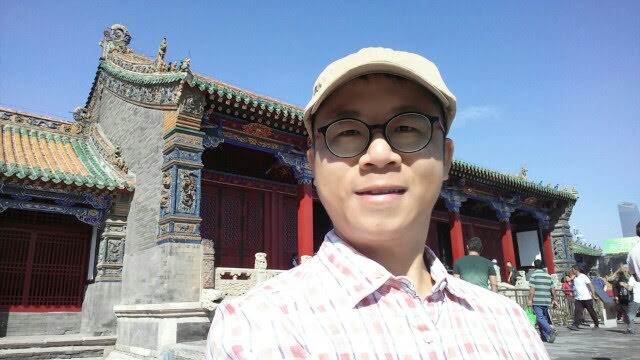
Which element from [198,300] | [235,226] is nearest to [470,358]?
[198,300]

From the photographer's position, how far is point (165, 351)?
6000mm

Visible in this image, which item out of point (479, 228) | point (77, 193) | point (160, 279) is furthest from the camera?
point (479, 228)

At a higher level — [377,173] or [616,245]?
[616,245]

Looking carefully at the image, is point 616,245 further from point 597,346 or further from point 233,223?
point 233,223

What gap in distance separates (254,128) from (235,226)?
2.48 metres

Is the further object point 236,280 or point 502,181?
point 502,181

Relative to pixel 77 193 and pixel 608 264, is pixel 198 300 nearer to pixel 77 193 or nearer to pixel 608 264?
pixel 77 193

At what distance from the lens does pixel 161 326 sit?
22.5ft

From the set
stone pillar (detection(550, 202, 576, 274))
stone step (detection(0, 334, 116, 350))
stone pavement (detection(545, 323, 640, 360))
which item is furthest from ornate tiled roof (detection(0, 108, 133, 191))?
stone pillar (detection(550, 202, 576, 274))

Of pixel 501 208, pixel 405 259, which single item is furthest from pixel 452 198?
pixel 405 259

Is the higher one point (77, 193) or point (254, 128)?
point (254, 128)

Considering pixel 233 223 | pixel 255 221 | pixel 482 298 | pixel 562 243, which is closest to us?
pixel 482 298

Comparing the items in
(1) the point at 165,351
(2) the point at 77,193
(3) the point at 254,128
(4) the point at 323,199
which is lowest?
(1) the point at 165,351

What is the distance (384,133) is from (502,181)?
14.3 meters
